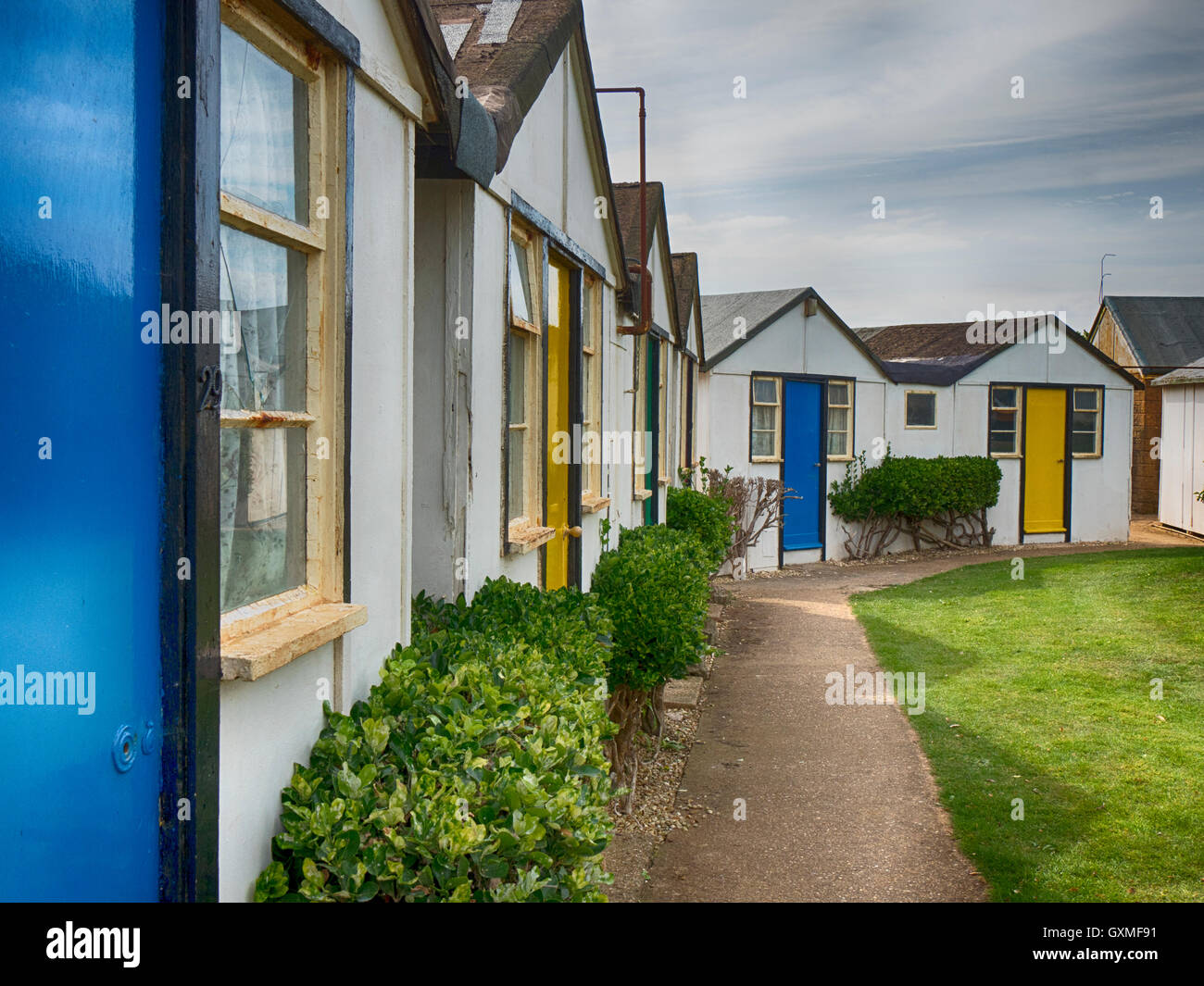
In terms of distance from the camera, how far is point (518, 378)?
18.9 feet

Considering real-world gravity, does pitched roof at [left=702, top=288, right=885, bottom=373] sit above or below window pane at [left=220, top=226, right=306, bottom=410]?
above

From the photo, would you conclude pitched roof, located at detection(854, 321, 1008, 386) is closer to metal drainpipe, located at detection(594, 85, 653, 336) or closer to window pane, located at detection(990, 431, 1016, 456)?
window pane, located at detection(990, 431, 1016, 456)

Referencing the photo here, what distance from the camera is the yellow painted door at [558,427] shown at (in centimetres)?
653

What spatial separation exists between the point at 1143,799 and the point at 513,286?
4836 mm

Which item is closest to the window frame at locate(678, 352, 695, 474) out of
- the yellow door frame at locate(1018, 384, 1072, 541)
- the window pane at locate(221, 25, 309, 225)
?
the yellow door frame at locate(1018, 384, 1072, 541)

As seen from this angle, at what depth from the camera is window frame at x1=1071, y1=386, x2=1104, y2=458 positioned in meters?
20.7

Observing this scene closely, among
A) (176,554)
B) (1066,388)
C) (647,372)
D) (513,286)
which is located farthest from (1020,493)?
(176,554)

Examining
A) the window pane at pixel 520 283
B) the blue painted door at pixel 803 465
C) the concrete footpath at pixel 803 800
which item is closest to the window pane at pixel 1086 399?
the blue painted door at pixel 803 465

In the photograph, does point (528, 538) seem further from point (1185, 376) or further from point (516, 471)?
point (1185, 376)

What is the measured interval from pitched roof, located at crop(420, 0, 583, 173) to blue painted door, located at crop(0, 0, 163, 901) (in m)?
2.84

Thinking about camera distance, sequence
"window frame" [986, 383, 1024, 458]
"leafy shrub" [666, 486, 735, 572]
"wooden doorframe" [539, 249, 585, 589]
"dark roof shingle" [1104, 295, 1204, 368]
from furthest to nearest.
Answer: "dark roof shingle" [1104, 295, 1204, 368], "window frame" [986, 383, 1024, 458], "leafy shrub" [666, 486, 735, 572], "wooden doorframe" [539, 249, 585, 589]

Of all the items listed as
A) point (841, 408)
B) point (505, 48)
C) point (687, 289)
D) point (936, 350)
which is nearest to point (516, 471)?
point (505, 48)

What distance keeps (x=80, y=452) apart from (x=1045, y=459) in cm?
2124

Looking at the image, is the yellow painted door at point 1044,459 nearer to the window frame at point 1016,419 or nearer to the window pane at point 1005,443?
the window frame at point 1016,419
